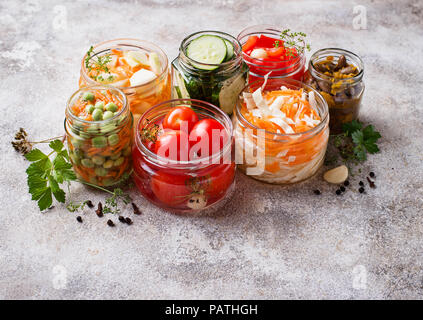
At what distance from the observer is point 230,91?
98.5 inches

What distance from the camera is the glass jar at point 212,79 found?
242 centimetres

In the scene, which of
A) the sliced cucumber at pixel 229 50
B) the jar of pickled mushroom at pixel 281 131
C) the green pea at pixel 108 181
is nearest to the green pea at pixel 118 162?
the green pea at pixel 108 181

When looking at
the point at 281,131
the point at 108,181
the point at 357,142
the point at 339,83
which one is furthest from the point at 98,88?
the point at 357,142

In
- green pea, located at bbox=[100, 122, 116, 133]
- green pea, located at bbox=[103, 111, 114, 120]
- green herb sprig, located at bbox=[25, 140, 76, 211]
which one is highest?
green pea, located at bbox=[103, 111, 114, 120]

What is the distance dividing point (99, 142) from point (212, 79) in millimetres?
641

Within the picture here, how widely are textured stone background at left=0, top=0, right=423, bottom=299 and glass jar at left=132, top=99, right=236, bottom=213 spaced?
76 mm

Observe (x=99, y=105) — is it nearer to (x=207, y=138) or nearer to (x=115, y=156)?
(x=115, y=156)

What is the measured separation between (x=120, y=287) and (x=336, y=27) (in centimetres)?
243

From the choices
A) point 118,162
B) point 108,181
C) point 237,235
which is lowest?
point 237,235

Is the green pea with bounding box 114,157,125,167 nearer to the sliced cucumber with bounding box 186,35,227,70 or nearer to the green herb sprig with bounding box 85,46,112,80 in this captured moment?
the green herb sprig with bounding box 85,46,112,80

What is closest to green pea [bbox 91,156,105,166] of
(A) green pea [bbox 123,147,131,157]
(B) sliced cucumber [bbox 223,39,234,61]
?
(A) green pea [bbox 123,147,131,157]

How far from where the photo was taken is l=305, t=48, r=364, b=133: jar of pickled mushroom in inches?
99.7

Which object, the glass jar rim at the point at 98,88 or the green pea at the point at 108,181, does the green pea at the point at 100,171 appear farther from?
the glass jar rim at the point at 98,88

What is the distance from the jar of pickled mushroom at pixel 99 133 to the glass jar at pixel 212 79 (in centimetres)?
34
